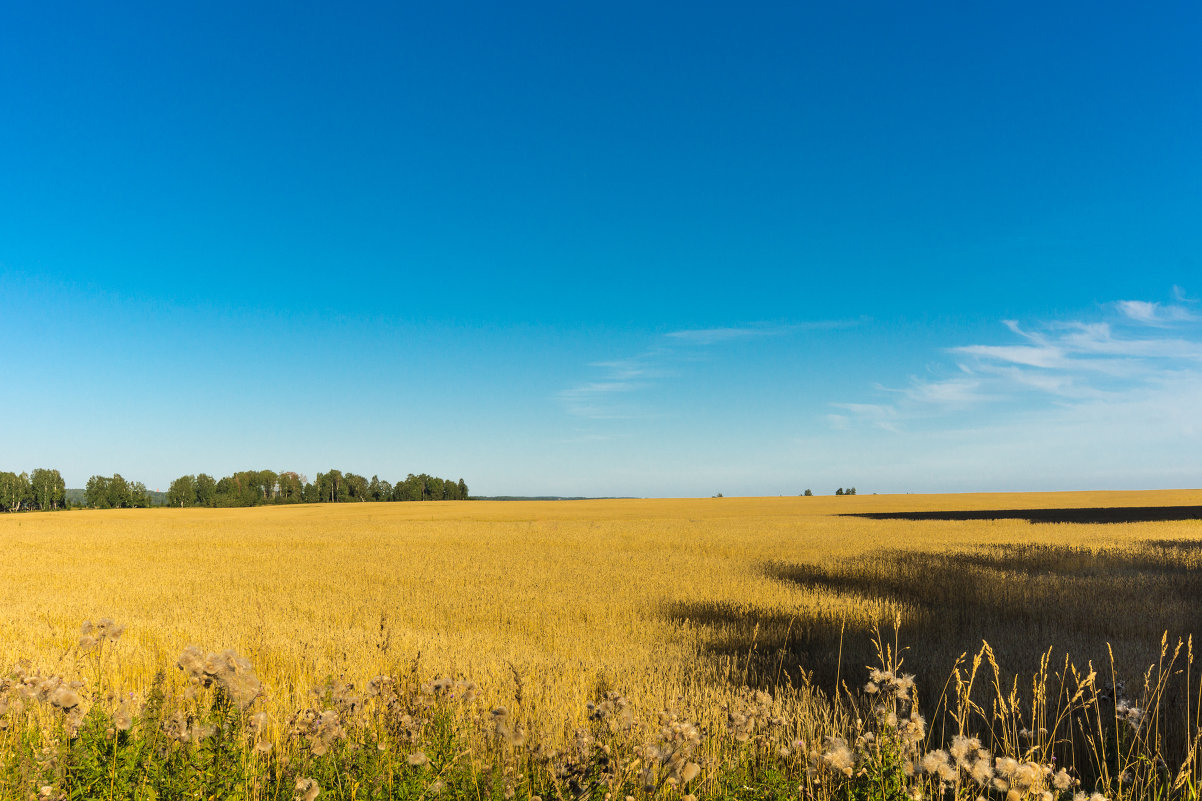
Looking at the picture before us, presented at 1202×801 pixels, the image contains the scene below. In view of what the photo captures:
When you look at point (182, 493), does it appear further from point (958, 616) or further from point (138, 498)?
point (958, 616)

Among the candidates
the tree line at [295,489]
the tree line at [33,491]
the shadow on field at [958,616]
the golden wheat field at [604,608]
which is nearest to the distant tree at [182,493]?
the tree line at [295,489]

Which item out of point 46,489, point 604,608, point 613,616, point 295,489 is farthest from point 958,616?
point 46,489

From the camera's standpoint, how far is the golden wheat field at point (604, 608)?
27.4 ft

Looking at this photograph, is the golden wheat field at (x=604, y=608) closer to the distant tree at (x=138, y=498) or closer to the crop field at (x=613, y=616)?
the crop field at (x=613, y=616)

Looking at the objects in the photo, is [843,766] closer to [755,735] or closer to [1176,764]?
[755,735]

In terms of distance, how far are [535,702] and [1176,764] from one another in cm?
564

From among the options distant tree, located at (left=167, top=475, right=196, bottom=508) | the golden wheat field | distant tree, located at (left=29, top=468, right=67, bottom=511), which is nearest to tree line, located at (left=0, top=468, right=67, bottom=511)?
distant tree, located at (left=29, top=468, right=67, bottom=511)

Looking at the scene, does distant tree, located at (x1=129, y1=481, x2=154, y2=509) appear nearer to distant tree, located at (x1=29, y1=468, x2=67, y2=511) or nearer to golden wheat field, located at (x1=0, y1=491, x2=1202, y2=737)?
distant tree, located at (x1=29, y1=468, x2=67, y2=511)

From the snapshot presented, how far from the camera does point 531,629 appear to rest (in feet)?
37.8

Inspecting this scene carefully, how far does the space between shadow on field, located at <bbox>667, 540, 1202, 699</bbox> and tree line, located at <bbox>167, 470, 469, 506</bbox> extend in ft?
405

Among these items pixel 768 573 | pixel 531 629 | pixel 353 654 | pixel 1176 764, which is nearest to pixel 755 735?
pixel 1176 764

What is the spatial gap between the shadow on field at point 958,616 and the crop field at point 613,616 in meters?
0.07

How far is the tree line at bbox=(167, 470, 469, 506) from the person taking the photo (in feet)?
423

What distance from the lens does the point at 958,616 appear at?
12188 millimetres
